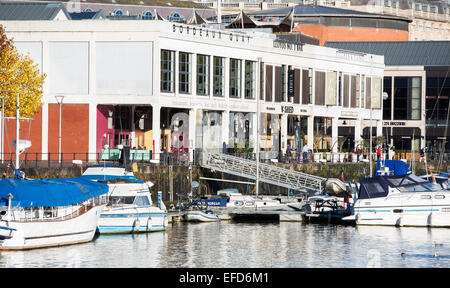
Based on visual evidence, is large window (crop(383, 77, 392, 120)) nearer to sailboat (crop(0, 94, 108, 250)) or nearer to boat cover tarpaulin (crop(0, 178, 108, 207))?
sailboat (crop(0, 94, 108, 250))

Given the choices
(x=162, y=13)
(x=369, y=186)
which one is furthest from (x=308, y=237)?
(x=162, y=13)

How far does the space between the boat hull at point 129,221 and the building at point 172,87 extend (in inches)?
595

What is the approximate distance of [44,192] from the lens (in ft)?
180

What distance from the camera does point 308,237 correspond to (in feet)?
211

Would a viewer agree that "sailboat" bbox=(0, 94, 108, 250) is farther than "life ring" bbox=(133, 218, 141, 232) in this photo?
No

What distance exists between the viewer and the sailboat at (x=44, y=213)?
53.2 metres

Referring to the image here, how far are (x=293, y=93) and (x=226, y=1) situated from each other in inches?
3500

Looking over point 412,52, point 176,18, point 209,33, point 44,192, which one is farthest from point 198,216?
point 176,18

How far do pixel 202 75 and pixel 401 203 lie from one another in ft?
108

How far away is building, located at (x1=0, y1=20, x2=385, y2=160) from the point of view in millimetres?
90188

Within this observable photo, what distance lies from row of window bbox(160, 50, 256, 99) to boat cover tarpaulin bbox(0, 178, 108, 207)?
114 feet

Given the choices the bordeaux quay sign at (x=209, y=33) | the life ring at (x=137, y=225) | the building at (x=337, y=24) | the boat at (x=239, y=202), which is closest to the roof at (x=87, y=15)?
the bordeaux quay sign at (x=209, y=33)

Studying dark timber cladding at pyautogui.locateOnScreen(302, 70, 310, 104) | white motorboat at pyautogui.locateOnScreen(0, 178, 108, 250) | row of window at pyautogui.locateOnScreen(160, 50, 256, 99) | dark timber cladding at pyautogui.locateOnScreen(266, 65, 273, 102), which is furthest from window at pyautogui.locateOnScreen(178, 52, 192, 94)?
white motorboat at pyautogui.locateOnScreen(0, 178, 108, 250)

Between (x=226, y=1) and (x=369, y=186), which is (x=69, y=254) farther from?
(x=226, y=1)
